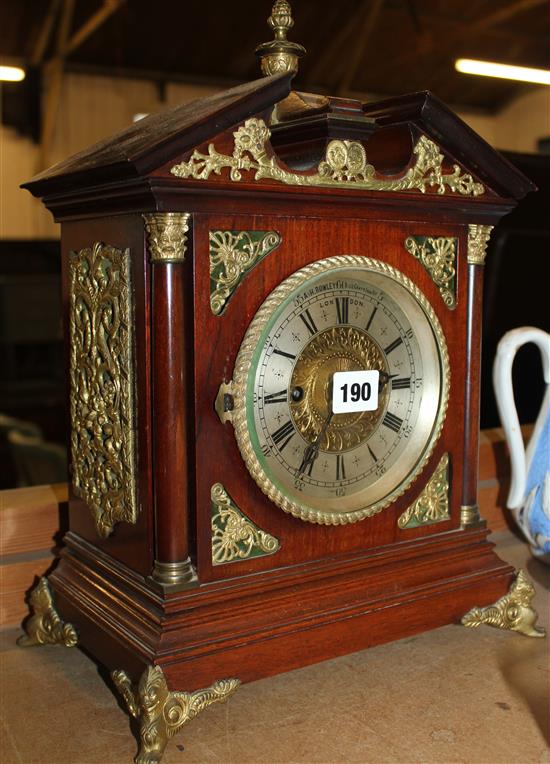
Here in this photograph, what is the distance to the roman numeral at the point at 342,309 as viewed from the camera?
45.5 inches


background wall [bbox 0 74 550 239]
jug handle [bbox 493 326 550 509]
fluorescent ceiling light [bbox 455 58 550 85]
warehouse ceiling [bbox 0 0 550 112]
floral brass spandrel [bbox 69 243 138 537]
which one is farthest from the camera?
background wall [bbox 0 74 550 239]

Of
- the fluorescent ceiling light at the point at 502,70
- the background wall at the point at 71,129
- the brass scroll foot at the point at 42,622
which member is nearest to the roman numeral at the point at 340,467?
the brass scroll foot at the point at 42,622

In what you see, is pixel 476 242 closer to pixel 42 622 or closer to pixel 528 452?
pixel 528 452

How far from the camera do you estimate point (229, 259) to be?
107 cm

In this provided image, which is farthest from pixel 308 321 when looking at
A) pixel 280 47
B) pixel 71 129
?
pixel 71 129

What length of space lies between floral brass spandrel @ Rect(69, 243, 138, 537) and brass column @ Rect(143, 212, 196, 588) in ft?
0.21

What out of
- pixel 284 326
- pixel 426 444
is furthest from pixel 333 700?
pixel 284 326

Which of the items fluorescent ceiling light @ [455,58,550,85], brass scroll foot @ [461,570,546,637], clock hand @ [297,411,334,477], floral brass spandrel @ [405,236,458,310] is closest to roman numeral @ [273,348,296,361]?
clock hand @ [297,411,334,477]

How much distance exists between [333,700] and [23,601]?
1.71 ft

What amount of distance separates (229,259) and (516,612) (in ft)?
2.25

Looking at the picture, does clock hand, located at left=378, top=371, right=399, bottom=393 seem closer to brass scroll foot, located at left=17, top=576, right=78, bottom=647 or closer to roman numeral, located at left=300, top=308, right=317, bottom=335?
roman numeral, located at left=300, top=308, right=317, bottom=335

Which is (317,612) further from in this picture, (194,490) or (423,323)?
(423,323)

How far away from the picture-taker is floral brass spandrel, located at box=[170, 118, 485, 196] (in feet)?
3.35

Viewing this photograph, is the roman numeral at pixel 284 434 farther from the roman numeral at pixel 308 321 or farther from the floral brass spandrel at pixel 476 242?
the floral brass spandrel at pixel 476 242
